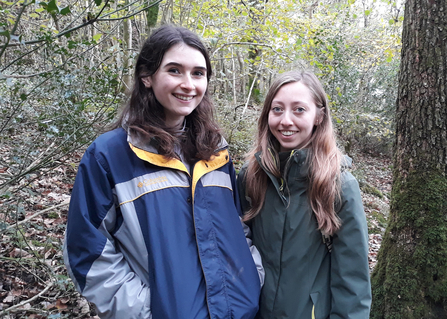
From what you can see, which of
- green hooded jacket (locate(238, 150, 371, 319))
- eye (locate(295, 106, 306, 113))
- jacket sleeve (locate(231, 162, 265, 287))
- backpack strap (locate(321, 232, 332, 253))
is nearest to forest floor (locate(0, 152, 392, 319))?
jacket sleeve (locate(231, 162, 265, 287))

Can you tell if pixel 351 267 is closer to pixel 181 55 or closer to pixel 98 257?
pixel 98 257

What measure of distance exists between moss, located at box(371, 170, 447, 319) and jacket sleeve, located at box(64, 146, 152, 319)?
7.48 ft

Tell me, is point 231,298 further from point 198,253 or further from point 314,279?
point 314,279

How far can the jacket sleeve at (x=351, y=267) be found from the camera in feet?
5.51

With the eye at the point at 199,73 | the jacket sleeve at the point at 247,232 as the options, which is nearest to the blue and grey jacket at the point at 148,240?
the jacket sleeve at the point at 247,232

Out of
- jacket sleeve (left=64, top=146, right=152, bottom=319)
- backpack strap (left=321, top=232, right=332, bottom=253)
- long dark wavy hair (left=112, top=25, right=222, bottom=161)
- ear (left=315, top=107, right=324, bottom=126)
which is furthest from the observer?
ear (left=315, top=107, right=324, bottom=126)

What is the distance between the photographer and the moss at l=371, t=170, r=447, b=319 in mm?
2574

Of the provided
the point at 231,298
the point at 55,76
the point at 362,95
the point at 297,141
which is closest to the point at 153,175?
the point at 231,298

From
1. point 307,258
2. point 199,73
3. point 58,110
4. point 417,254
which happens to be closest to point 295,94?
point 199,73

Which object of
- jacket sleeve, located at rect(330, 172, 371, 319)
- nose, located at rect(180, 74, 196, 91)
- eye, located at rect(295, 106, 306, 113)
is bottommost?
jacket sleeve, located at rect(330, 172, 371, 319)

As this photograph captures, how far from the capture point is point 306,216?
1812 mm

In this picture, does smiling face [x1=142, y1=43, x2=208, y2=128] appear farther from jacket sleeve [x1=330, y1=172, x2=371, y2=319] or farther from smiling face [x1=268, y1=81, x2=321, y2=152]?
jacket sleeve [x1=330, y1=172, x2=371, y2=319]

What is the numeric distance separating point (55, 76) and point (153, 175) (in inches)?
71.9

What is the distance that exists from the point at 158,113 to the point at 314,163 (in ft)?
3.19
